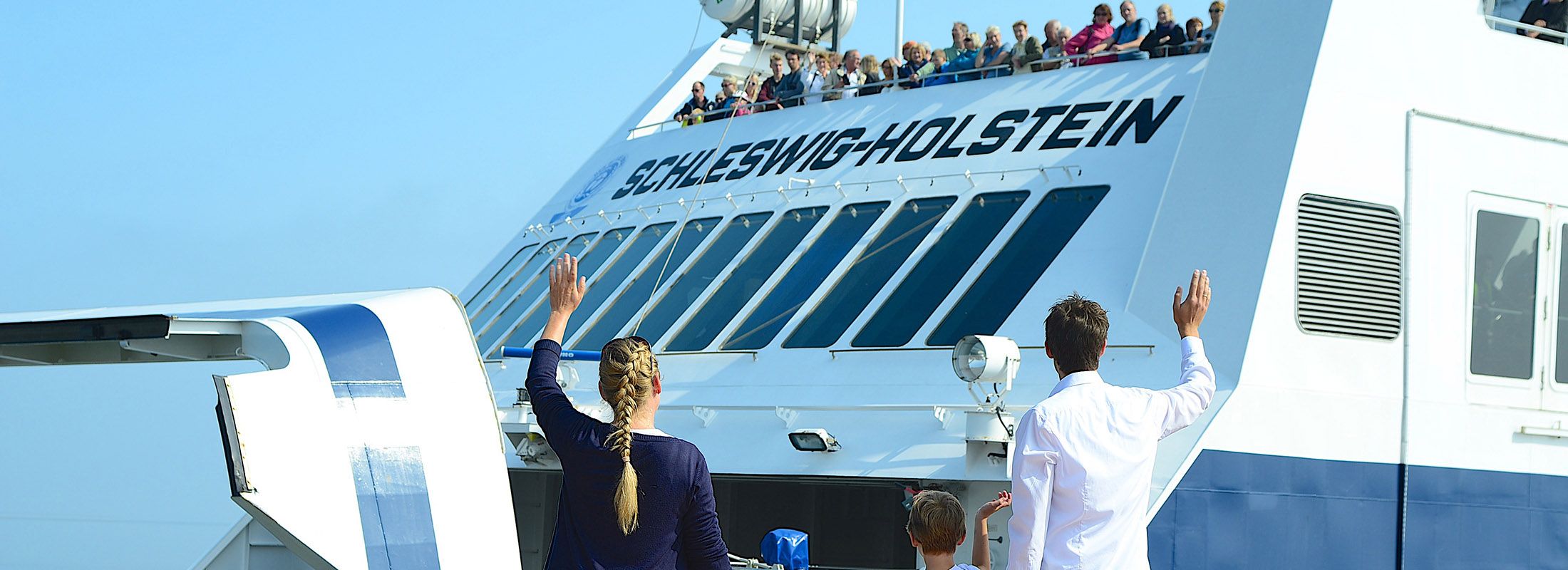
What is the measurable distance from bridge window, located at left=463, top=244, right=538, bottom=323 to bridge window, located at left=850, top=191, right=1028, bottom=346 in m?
3.67

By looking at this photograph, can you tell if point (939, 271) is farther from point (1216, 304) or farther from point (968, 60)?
point (968, 60)

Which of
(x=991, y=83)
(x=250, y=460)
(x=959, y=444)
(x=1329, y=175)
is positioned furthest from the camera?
(x=991, y=83)

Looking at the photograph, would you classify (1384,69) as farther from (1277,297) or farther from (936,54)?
(936,54)

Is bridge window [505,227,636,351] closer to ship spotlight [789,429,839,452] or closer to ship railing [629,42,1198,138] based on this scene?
ship railing [629,42,1198,138]

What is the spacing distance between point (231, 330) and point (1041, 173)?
5604mm

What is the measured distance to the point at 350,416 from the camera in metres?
3.75

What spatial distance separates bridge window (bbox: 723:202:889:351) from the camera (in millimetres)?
8883

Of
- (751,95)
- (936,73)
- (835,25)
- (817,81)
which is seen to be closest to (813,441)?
(936,73)

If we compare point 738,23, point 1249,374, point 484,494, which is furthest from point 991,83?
point 484,494

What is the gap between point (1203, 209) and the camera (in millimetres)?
7742

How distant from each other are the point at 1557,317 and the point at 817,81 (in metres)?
5.09

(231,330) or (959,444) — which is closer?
(231,330)

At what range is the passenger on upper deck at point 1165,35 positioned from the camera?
9.61 m

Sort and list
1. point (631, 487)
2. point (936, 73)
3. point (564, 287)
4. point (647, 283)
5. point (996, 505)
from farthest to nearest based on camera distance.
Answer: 1. point (936, 73)
2. point (647, 283)
3. point (996, 505)
4. point (564, 287)
5. point (631, 487)
